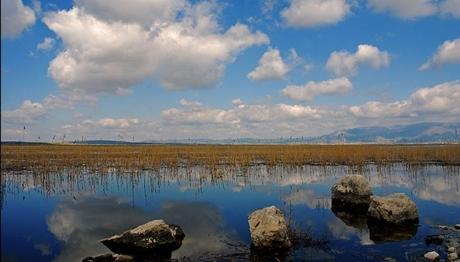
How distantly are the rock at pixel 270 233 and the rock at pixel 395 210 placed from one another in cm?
448

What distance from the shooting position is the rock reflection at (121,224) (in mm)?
11445

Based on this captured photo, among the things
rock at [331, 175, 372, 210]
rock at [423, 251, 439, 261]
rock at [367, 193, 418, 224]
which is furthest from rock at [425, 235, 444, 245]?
rock at [331, 175, 372, 210]

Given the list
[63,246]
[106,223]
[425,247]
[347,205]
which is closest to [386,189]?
[347,205]

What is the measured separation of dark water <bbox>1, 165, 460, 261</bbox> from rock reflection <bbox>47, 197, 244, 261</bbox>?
3 centimetres

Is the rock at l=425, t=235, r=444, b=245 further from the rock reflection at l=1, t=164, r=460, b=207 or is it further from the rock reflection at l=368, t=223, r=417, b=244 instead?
the rock reflection at l=1, t=164, r=460, b=207

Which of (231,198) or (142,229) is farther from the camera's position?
(231,198)

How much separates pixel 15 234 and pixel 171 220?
5.09 meters

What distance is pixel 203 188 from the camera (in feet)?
75.0

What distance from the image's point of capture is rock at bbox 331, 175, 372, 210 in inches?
674

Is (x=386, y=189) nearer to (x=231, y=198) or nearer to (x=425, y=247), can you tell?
(x=231, y=198)

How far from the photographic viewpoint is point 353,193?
56.6 feet

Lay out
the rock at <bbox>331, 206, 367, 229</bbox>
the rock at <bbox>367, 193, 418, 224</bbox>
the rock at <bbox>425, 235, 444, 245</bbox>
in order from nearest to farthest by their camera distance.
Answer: the rock at <bbox>425, 235, 444, 245</bbox> → the rock at <bbox>367, 193, 418, 224</bbox> → the rock at <bbox>331, 206, 367, 229</bbox>

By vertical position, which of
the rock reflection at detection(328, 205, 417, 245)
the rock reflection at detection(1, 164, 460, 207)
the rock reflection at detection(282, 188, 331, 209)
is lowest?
the rock reflection at detection(328, 205, 417, 245)

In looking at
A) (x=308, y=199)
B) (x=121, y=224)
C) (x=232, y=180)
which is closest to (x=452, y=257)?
(x=308, y=199)
